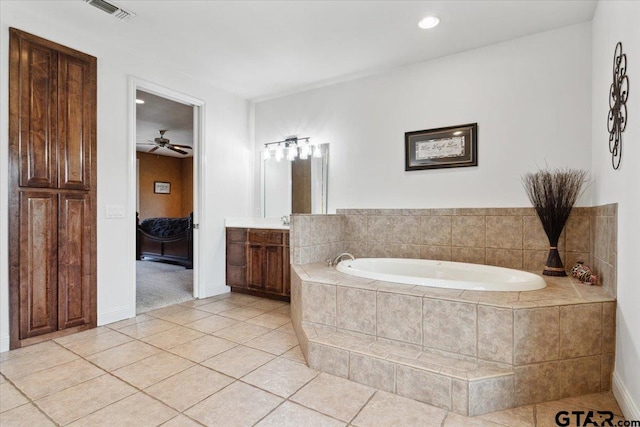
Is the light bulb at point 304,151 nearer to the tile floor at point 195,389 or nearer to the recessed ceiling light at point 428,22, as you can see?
the recessed ceiling light at point 428,22

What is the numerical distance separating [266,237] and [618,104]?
3.09 meters

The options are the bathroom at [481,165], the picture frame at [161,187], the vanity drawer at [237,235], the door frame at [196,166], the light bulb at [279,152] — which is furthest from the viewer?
the picture frame at [161,187]

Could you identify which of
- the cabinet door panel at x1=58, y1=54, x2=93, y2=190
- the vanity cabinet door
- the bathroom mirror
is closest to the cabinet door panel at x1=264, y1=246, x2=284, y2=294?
the vanity cabinet door

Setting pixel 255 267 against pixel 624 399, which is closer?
pixel 624 399

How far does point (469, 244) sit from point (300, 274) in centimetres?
156

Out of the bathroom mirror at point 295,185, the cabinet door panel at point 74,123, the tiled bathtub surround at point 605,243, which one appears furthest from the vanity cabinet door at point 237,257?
the tiled bathtub surround at point 605,243

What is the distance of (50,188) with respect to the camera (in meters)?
2.63

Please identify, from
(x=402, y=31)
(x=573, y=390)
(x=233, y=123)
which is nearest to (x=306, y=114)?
(x=233, y=123)

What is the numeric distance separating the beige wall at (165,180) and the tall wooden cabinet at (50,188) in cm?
579

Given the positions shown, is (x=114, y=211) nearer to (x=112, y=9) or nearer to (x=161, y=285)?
(x=112, y=9)

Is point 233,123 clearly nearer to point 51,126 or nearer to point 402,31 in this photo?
point 51,126

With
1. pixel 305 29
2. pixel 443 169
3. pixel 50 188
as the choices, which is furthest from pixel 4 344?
pixel 443 169

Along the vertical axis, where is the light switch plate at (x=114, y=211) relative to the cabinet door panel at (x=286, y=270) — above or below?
above

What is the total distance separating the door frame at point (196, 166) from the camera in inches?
125
